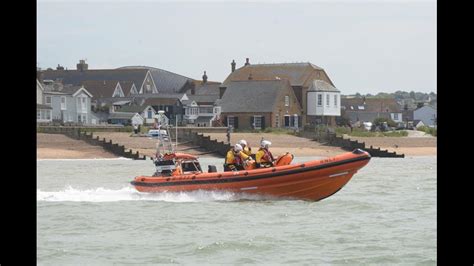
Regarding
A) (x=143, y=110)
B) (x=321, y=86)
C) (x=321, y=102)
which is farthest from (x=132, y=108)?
(x=321, y=102)

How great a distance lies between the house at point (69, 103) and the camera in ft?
271

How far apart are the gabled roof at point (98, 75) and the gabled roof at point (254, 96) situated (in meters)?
26.2

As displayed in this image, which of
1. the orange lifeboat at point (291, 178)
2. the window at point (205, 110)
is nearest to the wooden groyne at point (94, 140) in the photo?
the orange lifeboat at point (291, 178)

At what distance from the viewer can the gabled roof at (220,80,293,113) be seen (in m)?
77.1

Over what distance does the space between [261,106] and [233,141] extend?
15461 mm

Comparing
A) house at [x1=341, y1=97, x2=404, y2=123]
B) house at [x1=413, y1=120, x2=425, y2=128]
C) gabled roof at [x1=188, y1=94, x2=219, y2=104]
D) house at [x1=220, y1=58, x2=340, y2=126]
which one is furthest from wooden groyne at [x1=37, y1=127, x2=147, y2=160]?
house at [x1=341, y1=97, x2=404, y2=123]

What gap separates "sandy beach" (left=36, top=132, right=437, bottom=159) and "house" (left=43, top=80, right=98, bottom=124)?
21.5 m

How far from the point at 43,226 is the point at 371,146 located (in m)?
41.4

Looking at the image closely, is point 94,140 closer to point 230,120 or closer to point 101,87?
point 230,120

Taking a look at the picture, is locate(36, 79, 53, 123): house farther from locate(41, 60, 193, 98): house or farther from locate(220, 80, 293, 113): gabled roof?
locate(41, 60, 193, 98): house

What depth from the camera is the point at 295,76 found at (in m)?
83.4
